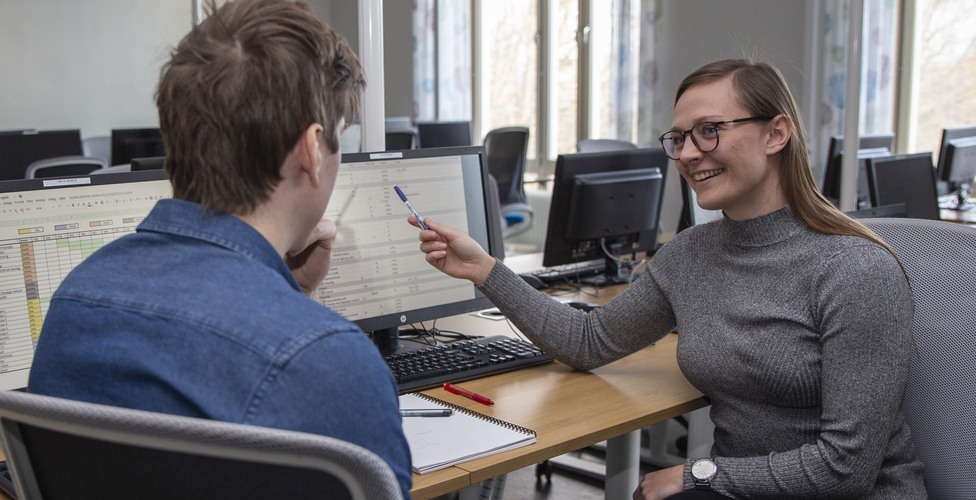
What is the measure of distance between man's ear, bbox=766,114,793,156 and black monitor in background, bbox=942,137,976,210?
3.30 metres

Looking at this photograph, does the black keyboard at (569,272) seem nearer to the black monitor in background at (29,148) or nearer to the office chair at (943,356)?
the office chair at (943,356)

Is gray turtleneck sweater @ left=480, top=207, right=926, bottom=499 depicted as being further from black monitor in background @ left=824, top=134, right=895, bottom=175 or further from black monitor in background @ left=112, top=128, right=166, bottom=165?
black monitor in background @ left=112, top=128, right=166, bottom=165

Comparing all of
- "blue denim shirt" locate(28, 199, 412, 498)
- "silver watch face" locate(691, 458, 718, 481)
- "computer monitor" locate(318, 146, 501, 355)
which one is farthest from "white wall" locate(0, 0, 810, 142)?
"blue denim shirt" locate(28, 199, 412, 498)

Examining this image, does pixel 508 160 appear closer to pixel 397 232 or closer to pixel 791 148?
pixel 397 232

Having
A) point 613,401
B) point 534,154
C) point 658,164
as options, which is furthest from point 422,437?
point 534,154

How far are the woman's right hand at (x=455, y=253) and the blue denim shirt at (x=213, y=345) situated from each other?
90 centimetres

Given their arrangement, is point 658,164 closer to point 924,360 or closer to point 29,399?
point 924,360

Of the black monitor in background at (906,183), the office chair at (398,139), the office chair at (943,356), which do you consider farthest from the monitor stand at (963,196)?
the office chair at (943,356)

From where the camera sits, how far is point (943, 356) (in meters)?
1.61

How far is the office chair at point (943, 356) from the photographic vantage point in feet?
5.19

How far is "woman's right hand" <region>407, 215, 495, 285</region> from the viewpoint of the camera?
5.90ft

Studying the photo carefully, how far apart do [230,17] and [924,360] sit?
A: 1.29 metres

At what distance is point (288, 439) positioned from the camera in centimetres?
71

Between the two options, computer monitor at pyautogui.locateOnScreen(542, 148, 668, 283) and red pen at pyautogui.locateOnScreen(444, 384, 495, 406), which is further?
computer monitor at pyautogui.locateOnScreen(542, 148, 668, 283)
